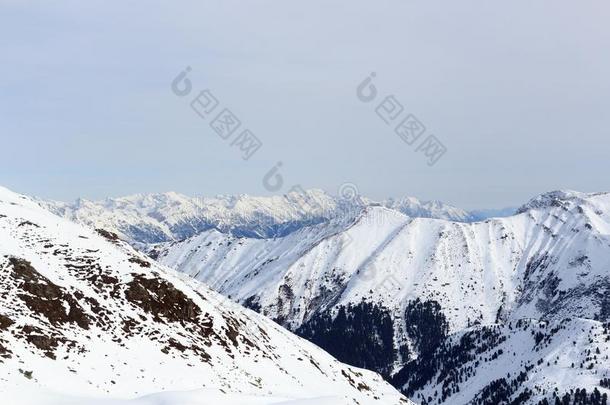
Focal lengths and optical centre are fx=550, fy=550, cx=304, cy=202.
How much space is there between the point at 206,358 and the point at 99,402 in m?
29.7

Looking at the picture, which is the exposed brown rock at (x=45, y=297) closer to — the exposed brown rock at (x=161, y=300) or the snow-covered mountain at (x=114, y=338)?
the snow-covered mountain at (x=114, y=338)

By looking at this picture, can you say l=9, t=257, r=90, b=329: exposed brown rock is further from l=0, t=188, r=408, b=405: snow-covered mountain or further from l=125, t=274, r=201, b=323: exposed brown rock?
l=125, t=274, r=201, b=323: exposed brown rock

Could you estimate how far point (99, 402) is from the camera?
32.9m

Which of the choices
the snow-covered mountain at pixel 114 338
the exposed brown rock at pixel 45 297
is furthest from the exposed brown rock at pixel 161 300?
the exposed brown rock at pixel 45 297

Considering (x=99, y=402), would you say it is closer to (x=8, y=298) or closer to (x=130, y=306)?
(x=8, y=298)

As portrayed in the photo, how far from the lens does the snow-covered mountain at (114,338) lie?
139ft

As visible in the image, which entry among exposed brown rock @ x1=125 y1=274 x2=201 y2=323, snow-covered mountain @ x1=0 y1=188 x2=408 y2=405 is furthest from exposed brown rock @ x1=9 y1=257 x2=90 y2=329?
exposed brown rock @ x1=125 y1=274 x2=201 y2=323

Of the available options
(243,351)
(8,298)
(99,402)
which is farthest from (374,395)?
(99,402)

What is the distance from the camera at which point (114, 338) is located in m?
56.4

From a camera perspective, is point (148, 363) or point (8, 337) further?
point (148, 363)

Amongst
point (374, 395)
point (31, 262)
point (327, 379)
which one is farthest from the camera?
point (374, 395)

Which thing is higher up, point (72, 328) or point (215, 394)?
point (215, 394)

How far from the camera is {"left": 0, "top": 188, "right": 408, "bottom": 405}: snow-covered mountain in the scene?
4250cm

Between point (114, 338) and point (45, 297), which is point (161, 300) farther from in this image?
point (45, 297)
